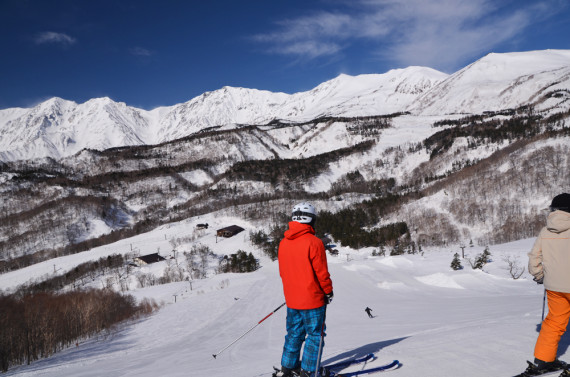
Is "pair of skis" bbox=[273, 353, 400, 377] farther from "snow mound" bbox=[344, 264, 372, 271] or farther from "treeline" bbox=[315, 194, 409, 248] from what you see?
"treeline" bbox=[315, 194, 409, 248]

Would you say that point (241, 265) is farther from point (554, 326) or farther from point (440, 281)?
point (554, 326)

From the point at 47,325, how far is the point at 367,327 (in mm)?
26598

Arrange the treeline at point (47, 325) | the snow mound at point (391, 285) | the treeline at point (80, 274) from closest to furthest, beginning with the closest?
the treeline at point (47, 325), the snow mound at point (391, 285), the treeline at point (80, 274)

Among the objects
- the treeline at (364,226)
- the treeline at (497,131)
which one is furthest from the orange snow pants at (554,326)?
the treeline at (497,131)

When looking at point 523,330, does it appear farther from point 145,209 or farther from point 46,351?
point 145,209

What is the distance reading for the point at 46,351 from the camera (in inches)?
899

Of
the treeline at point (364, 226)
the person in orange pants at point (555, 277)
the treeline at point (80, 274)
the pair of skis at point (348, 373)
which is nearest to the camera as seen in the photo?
the person in orange pants at point (555, 277)

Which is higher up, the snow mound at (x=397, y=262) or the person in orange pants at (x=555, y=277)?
the person in orange pants at (x=555, y=277)

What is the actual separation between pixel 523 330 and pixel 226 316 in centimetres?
1983

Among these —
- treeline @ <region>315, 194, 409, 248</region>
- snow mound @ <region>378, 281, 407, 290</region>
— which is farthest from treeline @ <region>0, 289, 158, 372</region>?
treeline @ <region>315, 194, 409, 248</region>

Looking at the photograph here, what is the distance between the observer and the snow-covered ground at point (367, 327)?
5.98 meters

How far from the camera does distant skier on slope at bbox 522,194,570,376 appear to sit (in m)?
4.34

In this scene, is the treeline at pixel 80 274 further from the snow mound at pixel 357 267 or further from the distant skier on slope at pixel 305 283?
the distant skier on slope at pixel 305 283

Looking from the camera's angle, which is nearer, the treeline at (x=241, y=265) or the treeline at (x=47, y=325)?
the treeline at (x=47, y=325)
